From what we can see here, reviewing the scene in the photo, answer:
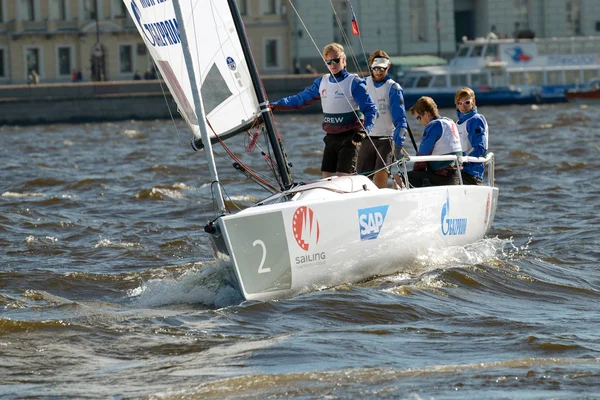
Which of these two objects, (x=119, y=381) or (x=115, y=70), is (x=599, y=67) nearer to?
(x=115, y=70)

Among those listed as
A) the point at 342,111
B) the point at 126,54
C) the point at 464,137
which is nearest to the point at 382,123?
the point at 342,111

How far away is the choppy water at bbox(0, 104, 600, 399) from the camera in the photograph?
19.3ft

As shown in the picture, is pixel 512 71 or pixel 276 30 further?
pixel 276 30

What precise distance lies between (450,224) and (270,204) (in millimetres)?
2048

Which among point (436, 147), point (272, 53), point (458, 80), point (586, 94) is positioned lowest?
point (586, 94)

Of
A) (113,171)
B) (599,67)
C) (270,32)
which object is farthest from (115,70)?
(113,171)

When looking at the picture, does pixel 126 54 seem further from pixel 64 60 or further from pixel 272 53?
pixel 272 53

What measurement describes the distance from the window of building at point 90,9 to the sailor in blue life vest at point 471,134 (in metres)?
50.7

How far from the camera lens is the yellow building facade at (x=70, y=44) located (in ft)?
192

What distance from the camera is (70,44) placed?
58.7 metres

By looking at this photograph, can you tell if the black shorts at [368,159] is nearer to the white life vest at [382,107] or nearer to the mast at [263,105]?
the white life vest at [382,107]

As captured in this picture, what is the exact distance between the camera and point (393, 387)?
18.8 feet

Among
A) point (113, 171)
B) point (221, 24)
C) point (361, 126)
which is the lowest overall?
point (113, 171)

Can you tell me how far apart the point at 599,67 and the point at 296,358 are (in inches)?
1778
